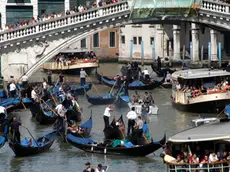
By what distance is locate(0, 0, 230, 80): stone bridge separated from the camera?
38.3m

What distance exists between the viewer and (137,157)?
88.7ft

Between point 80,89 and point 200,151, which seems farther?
point 80,89

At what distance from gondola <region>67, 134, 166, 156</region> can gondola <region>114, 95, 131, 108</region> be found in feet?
26.4

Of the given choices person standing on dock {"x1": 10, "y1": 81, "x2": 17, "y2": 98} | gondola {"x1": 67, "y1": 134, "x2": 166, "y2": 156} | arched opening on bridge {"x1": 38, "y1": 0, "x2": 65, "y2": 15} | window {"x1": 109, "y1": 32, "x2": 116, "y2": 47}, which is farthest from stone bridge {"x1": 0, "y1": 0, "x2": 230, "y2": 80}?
window {"x1": 109, "y1": 32, "x2": 116, "y2": 47}

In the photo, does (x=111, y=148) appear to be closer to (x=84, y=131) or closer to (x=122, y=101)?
(x=84, y=131)

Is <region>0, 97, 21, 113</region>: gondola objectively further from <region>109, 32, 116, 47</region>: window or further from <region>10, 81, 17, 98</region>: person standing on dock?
<region>109, 32, 116, 47</region>: window

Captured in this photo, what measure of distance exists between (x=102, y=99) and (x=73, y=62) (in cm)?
1007

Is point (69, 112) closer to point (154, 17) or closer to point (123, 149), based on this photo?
point (123, 149)

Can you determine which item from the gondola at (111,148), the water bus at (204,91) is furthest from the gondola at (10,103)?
the gondola at (111,148)

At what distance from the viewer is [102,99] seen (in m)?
36.8

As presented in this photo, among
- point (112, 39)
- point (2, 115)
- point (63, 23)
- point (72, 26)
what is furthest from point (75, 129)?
point (112, 39)

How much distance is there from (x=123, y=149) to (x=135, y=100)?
273 inches

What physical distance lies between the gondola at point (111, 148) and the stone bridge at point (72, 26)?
1098 cm

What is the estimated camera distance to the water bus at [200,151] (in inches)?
886
